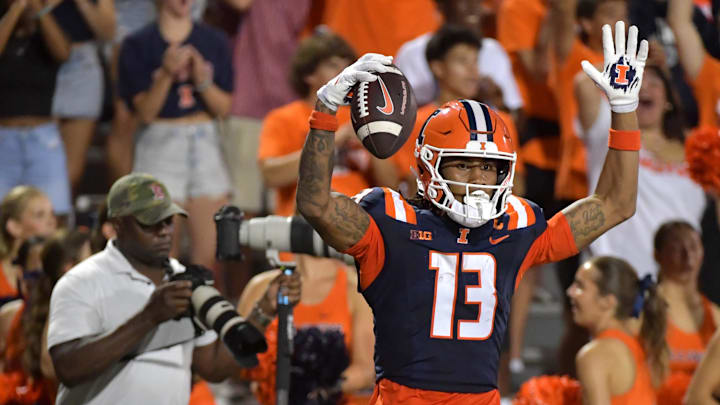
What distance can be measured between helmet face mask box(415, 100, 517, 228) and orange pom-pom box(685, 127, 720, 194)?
89.1 inches


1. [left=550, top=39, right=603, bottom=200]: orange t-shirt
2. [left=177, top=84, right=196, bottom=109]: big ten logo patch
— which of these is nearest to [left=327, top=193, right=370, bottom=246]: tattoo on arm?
[left=550, top=39, right=603, bottom=200]: orange t-shirt

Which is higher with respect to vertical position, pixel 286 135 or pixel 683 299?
pixel 286 135

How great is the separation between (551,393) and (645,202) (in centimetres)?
161

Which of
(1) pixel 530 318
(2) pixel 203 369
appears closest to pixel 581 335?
(1) pixel 530 318

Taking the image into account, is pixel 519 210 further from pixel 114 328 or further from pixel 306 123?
pixel 306 123

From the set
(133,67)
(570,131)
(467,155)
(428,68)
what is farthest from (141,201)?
(570,131)

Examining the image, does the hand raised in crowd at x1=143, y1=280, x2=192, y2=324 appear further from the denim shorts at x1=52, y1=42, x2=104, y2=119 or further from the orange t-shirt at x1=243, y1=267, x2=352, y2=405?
the denim shorts at x1=52, y1=42, x2=104, y2=119

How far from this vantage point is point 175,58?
278 inches

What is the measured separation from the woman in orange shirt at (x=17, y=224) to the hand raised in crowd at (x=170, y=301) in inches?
86.8

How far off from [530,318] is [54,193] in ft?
11.0

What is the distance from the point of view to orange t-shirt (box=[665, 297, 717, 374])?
19.2 feet

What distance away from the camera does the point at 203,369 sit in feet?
16.5

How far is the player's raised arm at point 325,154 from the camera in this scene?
12.0ft

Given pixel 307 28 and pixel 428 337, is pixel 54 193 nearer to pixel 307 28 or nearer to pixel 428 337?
pixel 307 28
